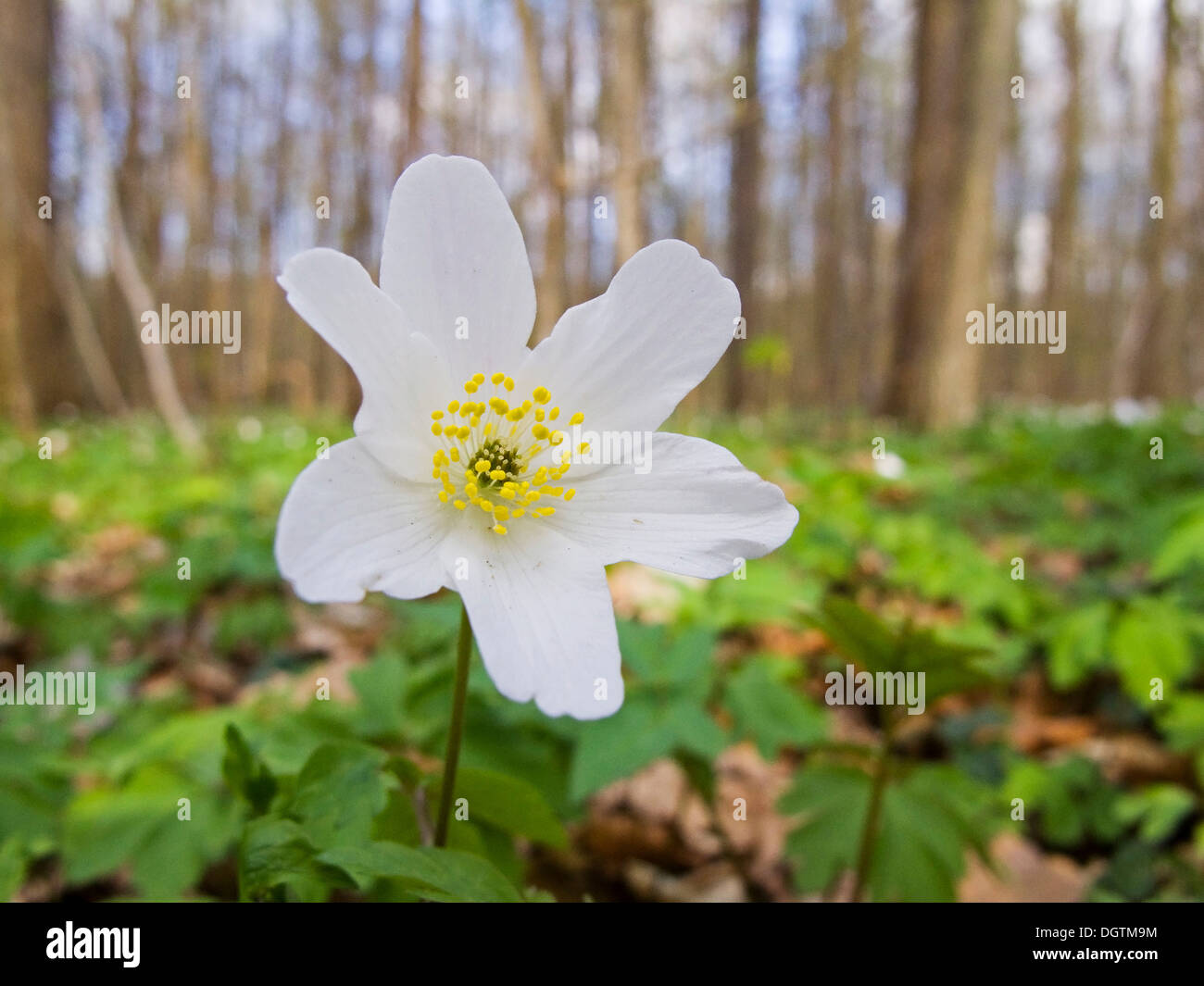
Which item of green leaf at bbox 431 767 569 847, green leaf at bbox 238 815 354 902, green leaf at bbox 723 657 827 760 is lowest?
green leaf at bbox 723 657 827 760

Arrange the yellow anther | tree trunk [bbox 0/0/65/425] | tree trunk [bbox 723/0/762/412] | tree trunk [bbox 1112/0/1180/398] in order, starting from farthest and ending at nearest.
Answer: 1. tree trunk [bbox 1112/0/1180/398]
2. tree trunk [bbox 723/0/762/412]
3. tree trunk [bbox 0/0/65/425]
4. the yellow anther

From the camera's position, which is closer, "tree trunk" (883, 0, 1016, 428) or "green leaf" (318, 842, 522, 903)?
"green leaf" (318, 842, 522, 903)

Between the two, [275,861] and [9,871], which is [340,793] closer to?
[275,861]

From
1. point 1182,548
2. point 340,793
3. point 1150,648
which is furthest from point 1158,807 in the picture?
point 340,793

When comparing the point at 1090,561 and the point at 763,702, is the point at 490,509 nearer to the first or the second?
the point at 763,702

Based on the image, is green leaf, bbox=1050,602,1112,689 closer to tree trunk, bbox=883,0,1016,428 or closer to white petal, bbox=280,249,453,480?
white petal, bbox=280,249,453,480

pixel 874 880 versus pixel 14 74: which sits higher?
pixel 14 74

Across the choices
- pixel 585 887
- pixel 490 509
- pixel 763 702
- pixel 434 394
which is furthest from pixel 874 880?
pixel 434 394

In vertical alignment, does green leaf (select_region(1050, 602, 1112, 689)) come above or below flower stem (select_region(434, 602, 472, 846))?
below

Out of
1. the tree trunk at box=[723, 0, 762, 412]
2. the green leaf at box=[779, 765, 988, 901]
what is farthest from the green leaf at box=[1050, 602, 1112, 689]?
the tree trunk at box=[723, 0, 762, 412]
